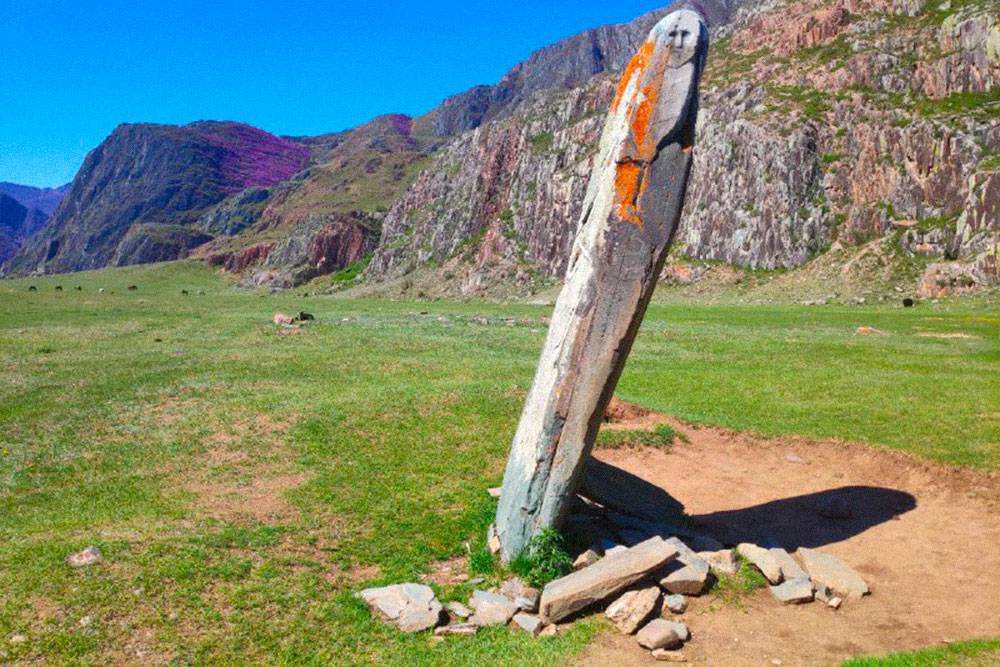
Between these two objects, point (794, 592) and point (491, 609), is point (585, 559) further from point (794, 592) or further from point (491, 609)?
point (794, 592)

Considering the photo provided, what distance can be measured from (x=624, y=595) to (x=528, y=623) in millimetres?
1616

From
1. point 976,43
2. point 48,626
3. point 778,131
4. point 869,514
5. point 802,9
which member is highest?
point 802,9

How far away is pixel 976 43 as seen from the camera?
8194 cm

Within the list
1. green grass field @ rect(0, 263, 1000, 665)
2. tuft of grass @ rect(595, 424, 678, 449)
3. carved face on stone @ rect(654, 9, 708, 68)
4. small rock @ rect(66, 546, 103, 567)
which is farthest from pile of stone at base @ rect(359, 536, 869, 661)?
carved face on stone @ rect(654, 9, 708, 68)

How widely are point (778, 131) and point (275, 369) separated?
82212 millimetres

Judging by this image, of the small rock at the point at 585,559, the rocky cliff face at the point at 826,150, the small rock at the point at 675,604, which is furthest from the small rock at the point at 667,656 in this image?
the rocky cliff face at the point at 826,150

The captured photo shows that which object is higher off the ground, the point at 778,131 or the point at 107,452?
the point at 778,131

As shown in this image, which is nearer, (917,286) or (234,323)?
(234,323)

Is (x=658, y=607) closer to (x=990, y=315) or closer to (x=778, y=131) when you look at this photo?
(x=990, y=315)

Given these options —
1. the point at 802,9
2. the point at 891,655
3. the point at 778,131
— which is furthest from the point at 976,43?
the point at 891,655

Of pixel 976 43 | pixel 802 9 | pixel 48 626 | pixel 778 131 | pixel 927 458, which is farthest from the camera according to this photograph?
pixel 802 9

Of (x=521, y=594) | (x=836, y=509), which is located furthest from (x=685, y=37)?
(x=836, y=509)

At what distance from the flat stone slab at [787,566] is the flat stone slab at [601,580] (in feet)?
7.34

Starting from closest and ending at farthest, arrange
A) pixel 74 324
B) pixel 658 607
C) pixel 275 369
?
pixel 658 607, pixel 275 369, pixel 74 324
